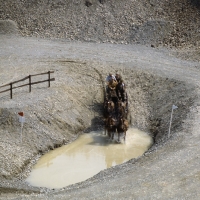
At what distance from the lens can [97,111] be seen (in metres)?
30.4

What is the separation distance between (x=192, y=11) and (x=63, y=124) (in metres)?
21.2

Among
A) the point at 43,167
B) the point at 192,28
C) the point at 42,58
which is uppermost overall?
the point at 192,28

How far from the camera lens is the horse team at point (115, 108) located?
2788 centimetres

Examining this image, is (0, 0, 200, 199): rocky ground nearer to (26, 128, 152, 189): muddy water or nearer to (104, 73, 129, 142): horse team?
(26, 128, 152, 189): muddy water

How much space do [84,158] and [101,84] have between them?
7.51 m

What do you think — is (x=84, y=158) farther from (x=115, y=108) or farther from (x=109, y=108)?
(x=115, y=108)

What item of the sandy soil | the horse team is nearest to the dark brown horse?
the horse team

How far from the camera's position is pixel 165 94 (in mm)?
31109

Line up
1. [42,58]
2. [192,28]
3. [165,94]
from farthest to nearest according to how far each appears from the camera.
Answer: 1. [192,28]
2. [42,58]
3. [165,94]

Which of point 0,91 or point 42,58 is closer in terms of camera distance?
point 0,91

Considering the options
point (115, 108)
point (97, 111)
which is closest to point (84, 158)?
point (115, 108)

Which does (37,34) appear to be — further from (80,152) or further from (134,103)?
(80,152)

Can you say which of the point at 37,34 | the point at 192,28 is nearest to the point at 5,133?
the point at 37,34

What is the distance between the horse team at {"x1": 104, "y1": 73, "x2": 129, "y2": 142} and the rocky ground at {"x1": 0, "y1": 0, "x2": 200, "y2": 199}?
5.16 ft
